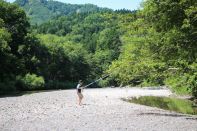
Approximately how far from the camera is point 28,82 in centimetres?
7562

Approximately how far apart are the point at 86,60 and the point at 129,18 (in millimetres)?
98374

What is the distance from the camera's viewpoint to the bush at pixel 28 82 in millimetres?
72338

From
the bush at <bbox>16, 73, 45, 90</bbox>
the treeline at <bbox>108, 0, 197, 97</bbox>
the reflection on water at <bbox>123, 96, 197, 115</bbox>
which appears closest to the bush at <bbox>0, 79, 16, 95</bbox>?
the bush at <bbox>16, 73, 45, 90</bbox>

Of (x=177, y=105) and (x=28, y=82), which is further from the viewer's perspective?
(x=28, y=82)

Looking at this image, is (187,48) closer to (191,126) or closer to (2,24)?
(191,126)

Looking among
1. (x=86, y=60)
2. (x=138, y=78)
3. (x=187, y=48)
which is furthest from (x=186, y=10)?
(x=86, y=60)

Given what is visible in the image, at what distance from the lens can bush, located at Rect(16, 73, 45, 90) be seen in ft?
237

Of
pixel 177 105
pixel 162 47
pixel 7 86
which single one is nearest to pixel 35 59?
pixel 7 86

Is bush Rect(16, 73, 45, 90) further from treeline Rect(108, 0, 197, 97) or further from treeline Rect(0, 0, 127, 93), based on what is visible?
treeline Rect(108, 0, 197, 97)

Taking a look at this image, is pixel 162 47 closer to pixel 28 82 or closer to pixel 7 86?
pixel 7 86

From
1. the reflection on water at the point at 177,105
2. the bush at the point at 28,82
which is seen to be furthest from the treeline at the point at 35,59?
the reflection on water at the point at 177,105

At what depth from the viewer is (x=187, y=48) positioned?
83.0 ft

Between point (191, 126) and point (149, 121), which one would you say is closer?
point (191, 126)

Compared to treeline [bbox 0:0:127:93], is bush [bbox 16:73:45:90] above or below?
below
